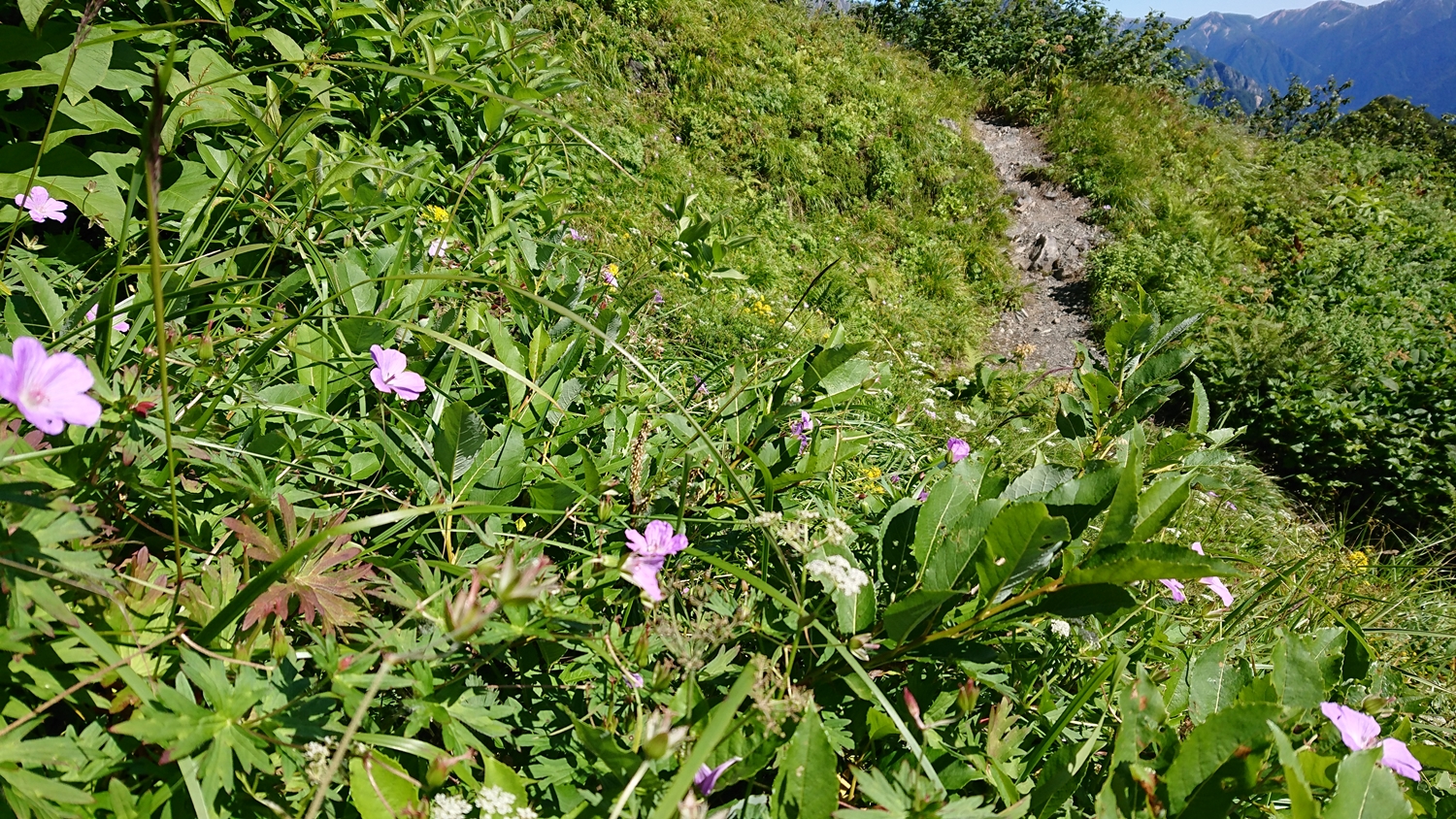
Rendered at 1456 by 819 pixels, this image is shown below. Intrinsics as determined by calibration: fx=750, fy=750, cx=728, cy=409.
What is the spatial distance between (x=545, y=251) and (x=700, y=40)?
5.96 meters

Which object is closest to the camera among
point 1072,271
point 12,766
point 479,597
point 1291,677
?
point 12,766

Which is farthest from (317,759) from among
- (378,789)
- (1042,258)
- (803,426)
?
(1042,258)

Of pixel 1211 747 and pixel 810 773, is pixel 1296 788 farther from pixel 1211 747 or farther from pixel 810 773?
pixel 810 773

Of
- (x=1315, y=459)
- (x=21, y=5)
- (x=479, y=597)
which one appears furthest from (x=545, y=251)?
(x=1315, y=459)

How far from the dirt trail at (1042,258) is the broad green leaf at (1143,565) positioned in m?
5.80

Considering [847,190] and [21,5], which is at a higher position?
[21,5]

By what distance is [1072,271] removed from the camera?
26.0ft

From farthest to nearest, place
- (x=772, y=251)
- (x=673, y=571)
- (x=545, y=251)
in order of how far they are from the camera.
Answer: (x=772, y=251) → (x=545, y=251) → (x=673, y=571)

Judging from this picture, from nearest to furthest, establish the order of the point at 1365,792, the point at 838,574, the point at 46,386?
the point at 46,386 < the point at 1365,792 < the point at 838,574

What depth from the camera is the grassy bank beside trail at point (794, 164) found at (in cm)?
499

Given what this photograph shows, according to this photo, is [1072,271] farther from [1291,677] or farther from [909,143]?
[1291,677]

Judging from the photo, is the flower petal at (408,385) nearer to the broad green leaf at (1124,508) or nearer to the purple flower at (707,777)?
the purple flower at (707,777)

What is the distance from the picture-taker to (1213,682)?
1.12 meters

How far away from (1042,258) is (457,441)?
8.10m
